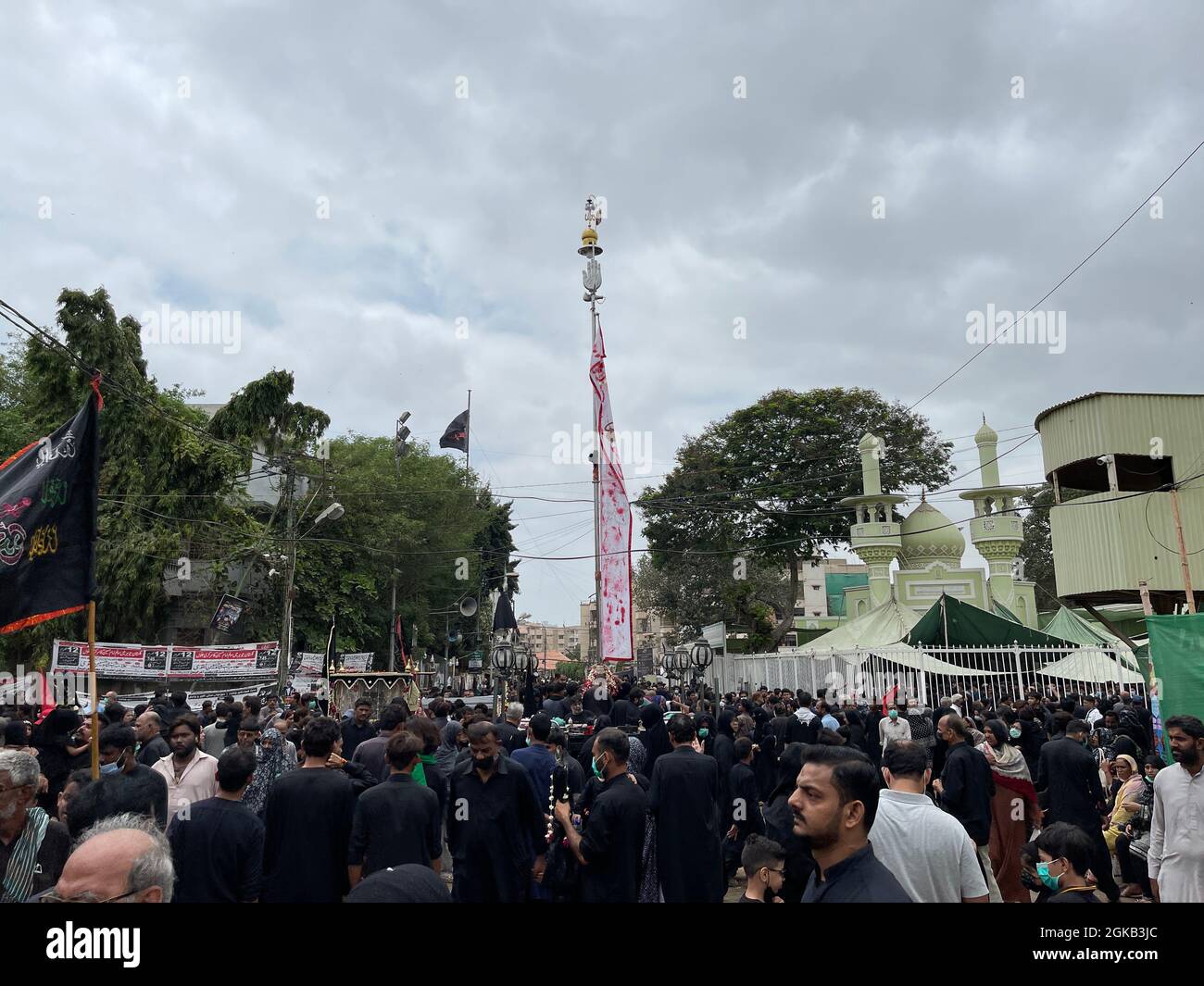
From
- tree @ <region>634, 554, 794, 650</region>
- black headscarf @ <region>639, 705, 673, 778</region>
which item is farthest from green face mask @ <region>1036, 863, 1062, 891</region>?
tree @ <region>634, 554, 794, 650</region>

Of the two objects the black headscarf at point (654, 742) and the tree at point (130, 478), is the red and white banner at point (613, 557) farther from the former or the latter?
the tree at point (130, 478)

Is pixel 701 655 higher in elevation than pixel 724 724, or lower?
higher

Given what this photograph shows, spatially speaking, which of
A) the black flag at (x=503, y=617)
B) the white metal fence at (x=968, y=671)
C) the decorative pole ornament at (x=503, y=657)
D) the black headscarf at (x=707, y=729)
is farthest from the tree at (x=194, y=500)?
the black headscarf at (x=707, y=729)

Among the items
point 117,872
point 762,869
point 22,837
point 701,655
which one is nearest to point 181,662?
point 701,655

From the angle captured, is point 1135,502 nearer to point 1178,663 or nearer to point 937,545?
point 1178,663

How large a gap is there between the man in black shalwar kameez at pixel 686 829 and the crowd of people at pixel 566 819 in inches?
0.5

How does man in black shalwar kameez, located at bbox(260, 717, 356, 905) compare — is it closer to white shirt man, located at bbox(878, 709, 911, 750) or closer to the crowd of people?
the crowd of people

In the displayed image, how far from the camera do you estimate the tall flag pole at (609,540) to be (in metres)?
21.7

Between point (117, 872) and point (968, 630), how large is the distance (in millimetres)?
22352

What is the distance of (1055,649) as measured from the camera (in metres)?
20.2

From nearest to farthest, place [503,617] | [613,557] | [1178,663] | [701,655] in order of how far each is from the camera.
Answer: [1178,663] → [701,655] → [613,557] → [503,617]

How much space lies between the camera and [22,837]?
13.6 ft
